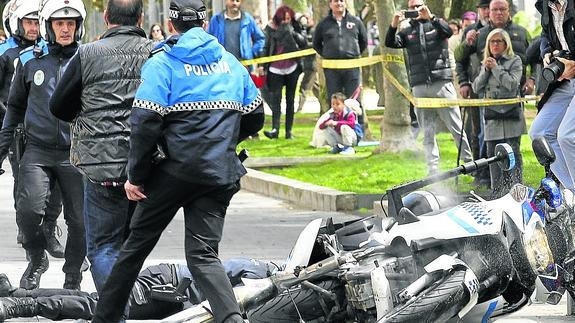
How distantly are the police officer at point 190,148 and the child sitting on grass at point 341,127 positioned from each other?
471 inches

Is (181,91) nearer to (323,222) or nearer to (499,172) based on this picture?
(323,222)

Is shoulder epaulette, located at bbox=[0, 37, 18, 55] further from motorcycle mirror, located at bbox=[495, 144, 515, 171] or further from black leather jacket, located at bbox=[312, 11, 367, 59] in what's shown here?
black leather jacket, located at bbox=[312, 11, 367, 59]

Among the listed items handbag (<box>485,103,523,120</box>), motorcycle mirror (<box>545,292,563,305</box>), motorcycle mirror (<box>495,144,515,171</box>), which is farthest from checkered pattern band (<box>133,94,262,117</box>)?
handbag (<box>485,103,523,120</box>)

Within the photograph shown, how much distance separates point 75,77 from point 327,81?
12764mm

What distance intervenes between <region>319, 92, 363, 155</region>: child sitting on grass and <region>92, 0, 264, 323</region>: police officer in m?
12.0

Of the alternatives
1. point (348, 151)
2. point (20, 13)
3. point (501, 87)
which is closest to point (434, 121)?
point (501, 87)

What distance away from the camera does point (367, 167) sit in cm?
1745

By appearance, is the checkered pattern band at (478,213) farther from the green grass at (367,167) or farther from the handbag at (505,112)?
A: the handbag at (505,112)

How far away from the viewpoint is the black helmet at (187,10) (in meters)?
7.59

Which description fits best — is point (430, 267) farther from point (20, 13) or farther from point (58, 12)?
point (20, 13)

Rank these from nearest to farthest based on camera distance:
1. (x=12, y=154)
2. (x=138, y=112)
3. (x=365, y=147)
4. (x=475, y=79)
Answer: (x=138, y=112) < (x=12, y=154) < (x=475, y=79) < (x=365, y=147)

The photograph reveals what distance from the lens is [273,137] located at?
895 inches

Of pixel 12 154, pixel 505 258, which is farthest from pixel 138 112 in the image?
pixel 12 154

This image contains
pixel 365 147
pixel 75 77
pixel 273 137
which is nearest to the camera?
pixel 75 77
